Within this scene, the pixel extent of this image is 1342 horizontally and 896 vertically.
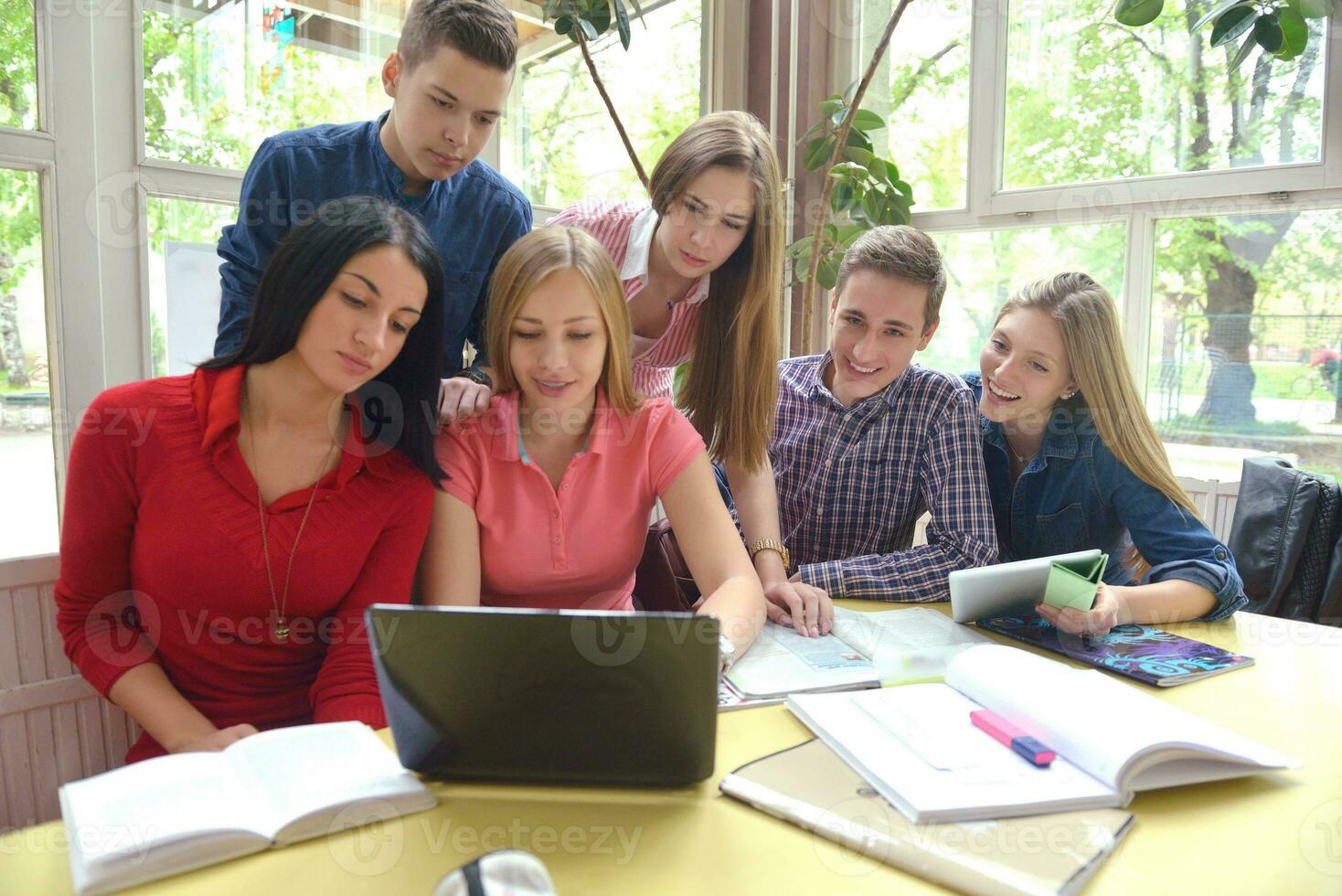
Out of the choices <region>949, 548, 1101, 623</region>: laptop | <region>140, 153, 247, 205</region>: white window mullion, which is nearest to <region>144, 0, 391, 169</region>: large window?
<region>140, 153, 247, 205</region>: white window mullion

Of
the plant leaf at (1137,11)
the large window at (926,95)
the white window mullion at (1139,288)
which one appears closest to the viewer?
the plant leaf at (1137,11)

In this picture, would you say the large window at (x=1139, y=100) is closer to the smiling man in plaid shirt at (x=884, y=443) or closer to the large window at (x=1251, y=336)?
the large window at (x=1251, y=336)

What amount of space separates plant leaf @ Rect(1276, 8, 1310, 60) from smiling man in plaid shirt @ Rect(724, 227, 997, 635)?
1.16 metres

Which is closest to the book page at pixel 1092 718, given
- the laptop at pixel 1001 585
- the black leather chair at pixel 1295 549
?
the laptop at pixel 1001 585

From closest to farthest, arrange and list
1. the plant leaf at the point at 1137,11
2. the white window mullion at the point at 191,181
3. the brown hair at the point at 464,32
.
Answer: the brown hair at the point at 464,32 < the white window mullion at the point at 191,181 < the plant leaf at the point at 1137,11

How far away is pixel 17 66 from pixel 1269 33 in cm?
270

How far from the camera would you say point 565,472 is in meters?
1.44

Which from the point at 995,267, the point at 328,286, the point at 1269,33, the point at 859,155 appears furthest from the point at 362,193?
the point at 995,267

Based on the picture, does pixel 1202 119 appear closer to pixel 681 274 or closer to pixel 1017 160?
pixel 1017 160

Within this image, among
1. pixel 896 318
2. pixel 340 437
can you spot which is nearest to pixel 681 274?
pixel 896 318

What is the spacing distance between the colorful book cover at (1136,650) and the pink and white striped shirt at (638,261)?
0.75 meters

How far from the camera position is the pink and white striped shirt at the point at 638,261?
1.80m

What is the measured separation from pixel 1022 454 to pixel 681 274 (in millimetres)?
739

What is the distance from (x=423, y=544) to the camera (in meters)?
1.37
